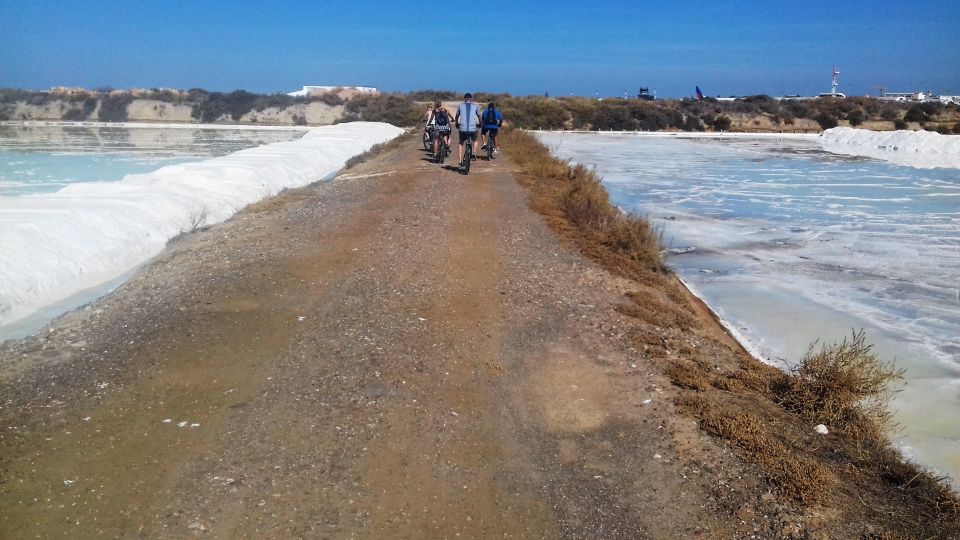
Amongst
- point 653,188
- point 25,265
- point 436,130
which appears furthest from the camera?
point 653,188

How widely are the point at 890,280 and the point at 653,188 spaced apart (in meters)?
10.6

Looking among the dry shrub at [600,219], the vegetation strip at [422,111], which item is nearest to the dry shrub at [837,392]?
the dry shrub at [600,219]

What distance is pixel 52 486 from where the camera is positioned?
3.81 metres

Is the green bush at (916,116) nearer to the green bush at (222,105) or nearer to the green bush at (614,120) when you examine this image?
the green bush at (614,120)

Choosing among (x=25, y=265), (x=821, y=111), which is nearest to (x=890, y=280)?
(x=25, y=265)

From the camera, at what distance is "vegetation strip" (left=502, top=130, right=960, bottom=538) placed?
396 cm

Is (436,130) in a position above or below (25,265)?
above

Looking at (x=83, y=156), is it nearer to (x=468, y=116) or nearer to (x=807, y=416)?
(x=468, y=116)

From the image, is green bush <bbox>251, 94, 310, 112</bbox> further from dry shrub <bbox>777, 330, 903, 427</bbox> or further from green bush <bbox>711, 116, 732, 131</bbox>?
dry shrub <bbox>777, 330, 903, 427</bbox>

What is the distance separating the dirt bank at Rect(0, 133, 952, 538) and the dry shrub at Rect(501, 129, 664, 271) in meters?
1.74

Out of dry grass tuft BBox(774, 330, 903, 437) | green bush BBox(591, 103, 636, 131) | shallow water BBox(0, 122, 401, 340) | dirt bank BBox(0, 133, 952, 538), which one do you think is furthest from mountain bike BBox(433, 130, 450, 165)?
green bush BBox(591, 103, 636, 131)

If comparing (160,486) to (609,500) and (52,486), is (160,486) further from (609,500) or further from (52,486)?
(609,500)

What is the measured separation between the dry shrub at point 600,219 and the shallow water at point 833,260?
2.39ft

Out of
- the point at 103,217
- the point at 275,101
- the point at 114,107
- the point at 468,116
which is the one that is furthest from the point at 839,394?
the point at 114,107
